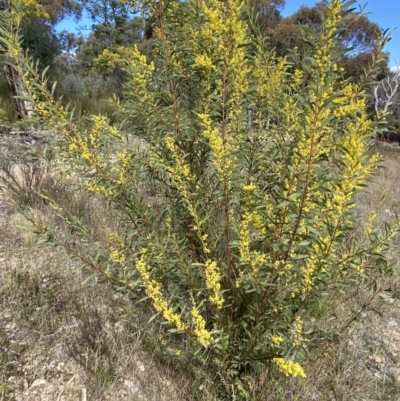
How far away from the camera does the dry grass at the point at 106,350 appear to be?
1.77 meters

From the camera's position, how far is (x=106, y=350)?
1.98m

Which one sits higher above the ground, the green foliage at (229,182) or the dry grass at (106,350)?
the green foliage at (229,182)

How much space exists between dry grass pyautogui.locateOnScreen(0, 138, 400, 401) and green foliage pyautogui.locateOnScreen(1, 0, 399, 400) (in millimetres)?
220

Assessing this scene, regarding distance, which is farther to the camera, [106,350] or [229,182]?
[106,350]

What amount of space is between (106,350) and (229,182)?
4.15 ft

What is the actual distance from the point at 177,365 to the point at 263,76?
1492 millimetres

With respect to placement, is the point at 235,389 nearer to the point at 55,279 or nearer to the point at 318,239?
the point at 318,239

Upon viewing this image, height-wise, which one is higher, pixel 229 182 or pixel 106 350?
pixel 229 182

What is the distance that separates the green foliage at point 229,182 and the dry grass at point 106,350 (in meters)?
0.22

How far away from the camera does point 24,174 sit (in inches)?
143

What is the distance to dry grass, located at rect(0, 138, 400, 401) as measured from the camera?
1773 mm

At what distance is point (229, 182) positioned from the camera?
139 centimetres

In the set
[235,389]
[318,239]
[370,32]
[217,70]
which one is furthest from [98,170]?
[370,32]

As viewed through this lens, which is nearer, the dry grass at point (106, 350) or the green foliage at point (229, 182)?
the green foliage at point (229, 182)
